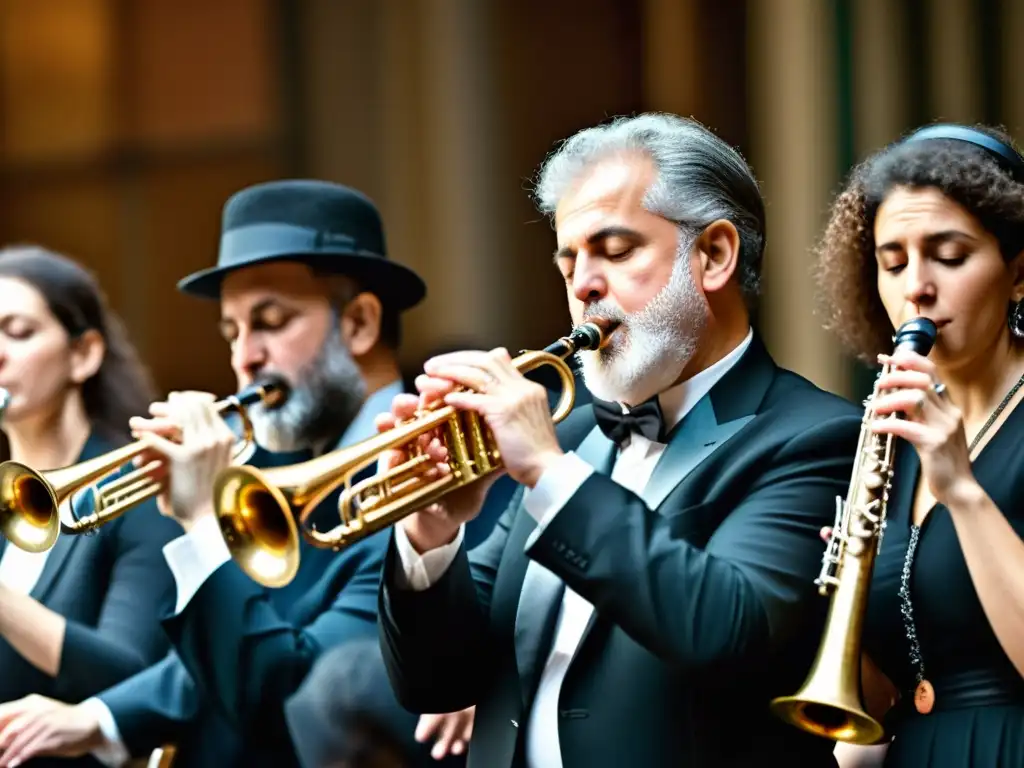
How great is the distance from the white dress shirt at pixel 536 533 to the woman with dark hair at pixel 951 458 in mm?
382

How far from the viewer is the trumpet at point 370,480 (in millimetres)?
3230

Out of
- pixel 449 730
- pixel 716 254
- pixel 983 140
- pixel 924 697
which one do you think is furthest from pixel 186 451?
pixel 983 140

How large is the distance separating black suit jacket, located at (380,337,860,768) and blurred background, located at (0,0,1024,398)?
100.0 inches

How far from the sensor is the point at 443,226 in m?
7.60

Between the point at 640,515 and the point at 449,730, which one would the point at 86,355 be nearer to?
the point at 449,730

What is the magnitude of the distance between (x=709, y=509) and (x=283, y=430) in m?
1.57

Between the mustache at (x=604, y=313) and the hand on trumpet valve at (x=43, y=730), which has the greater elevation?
the mustache at (x=604, y=313)

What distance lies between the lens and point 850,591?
9.95ft

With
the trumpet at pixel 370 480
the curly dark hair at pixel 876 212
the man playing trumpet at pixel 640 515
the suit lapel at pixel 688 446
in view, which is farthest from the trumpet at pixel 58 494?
the curly dark hair at pixel 876 212

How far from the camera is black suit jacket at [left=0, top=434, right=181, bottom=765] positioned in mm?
4344

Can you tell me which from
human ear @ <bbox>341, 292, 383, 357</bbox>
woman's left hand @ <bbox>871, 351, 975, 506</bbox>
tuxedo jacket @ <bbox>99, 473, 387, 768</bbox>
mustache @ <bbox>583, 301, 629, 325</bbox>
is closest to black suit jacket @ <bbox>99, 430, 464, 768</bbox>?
tuxedo jacket @ <bbox>99, 473, 387, 768</bbox>

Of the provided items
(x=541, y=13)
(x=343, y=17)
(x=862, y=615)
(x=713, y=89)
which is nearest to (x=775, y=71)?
(x=713, y=89)

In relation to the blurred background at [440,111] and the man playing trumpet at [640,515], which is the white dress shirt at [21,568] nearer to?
the man playing trumpet at [640,515]

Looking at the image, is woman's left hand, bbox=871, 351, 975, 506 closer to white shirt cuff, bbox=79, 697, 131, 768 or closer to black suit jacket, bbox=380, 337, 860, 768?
black suit jacket, bbox=380, 337, 860, 768
